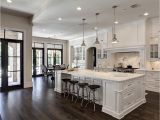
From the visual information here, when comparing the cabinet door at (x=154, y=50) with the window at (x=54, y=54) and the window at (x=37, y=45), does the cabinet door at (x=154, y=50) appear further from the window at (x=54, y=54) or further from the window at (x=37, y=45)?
the window at (x=37, y=45)

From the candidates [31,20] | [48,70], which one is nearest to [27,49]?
[31,20]

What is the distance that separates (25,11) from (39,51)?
18.0 feet

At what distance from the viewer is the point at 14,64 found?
6.14 meters

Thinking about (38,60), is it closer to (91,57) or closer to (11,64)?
(91,57)

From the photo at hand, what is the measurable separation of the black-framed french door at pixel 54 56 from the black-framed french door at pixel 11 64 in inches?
194

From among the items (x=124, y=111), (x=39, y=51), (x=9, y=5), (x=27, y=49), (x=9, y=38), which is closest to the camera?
(x=124, y=111)

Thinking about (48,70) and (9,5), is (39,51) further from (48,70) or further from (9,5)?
(9,5)

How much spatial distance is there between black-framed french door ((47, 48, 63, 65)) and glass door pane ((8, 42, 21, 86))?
4924 mm

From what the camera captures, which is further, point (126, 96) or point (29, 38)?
point (29, 38)

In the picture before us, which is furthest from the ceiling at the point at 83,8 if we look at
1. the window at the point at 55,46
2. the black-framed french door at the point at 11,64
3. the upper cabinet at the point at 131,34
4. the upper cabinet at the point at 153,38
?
the window at the point at 55,46

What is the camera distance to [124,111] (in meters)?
3.35

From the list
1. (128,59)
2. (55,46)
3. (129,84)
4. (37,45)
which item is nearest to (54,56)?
(55,46)

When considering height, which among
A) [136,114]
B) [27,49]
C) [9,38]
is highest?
[9,38]

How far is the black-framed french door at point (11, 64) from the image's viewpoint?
5.79 metres
